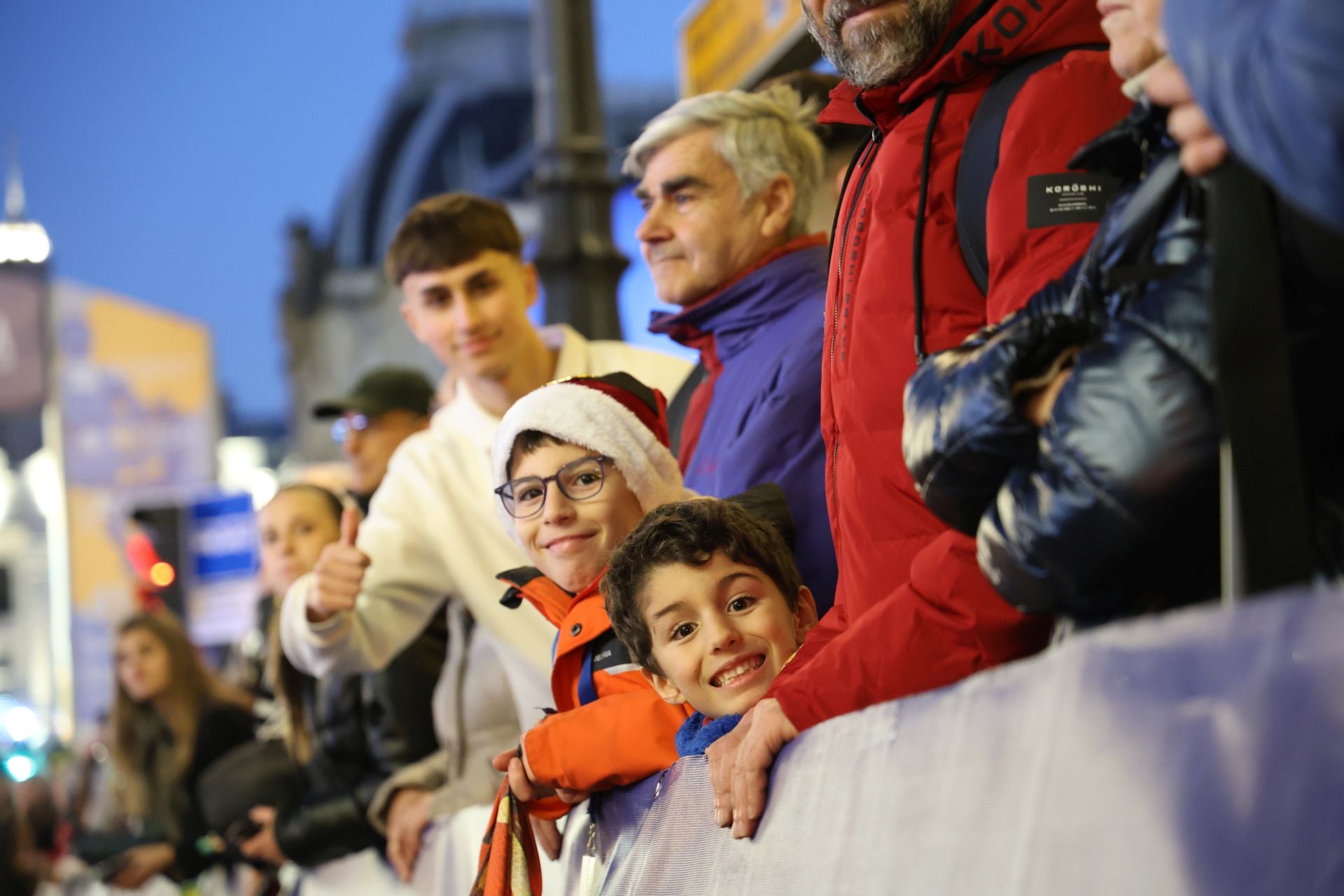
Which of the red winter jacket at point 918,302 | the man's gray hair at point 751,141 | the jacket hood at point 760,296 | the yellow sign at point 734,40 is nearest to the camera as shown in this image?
the red winter jacket at point 918,302

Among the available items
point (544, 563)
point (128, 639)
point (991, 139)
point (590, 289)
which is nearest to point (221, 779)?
point (128, 639)

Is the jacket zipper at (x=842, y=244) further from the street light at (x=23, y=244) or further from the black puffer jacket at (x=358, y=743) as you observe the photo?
the street light at (x=23, y=244)

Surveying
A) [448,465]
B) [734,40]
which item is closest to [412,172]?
[734,40]

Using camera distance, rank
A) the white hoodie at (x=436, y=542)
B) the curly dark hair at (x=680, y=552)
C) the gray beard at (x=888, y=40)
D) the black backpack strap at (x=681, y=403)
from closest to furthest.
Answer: the gray beard at (x=888, y=40), the curly dark hair at (x=680, y=552), the black backpack strap at (x=681, y=403), the white hoodie at (x=436, y=542)

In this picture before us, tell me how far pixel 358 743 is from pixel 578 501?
9.25 feet

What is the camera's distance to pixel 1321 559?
147 centimetres

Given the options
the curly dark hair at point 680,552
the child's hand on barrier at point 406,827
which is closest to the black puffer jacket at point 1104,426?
the curly dark hair at point 680,552

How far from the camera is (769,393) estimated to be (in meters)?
3.76

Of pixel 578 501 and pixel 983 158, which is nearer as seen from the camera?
pixel 983 158

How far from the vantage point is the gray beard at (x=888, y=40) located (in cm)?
266

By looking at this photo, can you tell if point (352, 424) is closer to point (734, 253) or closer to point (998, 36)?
point (734, 253)

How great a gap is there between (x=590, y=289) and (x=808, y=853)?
5.33 meters

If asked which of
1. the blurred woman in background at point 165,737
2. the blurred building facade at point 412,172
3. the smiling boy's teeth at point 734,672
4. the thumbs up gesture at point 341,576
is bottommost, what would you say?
the blurred woman in background at point 165,737

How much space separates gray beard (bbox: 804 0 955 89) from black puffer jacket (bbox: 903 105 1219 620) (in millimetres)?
809
